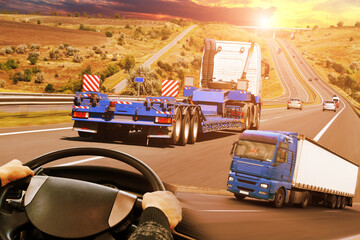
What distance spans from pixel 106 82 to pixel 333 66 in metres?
113

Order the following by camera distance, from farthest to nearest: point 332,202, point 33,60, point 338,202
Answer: point 33,60 → point 338,202 → point 332,202

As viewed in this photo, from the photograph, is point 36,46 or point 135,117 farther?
point 36,46

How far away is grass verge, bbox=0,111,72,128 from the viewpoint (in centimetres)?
1937

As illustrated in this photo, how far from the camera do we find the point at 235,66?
23.9 meters

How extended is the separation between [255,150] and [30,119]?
10078 mm

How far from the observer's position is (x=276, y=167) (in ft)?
48.8

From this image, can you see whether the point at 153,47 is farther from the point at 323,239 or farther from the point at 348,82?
the point at 323,239

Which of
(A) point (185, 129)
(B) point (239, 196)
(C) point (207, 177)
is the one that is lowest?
(B) point (239, 196)

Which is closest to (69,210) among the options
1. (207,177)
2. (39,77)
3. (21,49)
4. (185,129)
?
(207,177)

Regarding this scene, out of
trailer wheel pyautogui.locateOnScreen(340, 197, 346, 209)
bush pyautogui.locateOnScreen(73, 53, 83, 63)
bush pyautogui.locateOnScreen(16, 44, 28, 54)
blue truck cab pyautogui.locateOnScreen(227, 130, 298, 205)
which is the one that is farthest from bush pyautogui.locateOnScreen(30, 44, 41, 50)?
blue truck cab pyautogui.locateOnScreen(227, 130, 298, 205)

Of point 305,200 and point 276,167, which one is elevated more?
point 276,167

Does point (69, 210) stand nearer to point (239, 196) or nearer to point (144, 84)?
point (239, 196)

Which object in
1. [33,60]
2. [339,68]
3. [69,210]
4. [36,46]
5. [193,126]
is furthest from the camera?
[339,68]

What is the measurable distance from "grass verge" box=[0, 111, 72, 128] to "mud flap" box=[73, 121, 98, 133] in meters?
4.25
